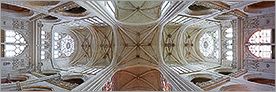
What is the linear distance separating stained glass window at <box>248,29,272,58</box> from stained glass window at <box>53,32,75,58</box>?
28.1ft

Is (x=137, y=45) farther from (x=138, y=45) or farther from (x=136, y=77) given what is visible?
(x=136, y=77)

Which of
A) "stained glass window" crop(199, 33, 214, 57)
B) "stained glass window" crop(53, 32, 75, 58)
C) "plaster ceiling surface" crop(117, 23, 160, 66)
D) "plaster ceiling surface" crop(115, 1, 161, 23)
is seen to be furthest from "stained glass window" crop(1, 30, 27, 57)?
"stained glass window" crop(199, 33, 214, 57)

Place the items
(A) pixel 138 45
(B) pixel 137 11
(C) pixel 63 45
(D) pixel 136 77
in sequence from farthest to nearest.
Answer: (D) pixel 136 77
(A) pixel 138 45
(B) pixel 137 11
(C) pixel 63 45

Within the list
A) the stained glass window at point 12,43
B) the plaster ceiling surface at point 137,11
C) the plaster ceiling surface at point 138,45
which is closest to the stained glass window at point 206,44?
the plaster ceiling surface at point 138,45

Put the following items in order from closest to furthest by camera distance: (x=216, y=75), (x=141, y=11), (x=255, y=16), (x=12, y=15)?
(x=12, y=15) < (x=255, y=16) < (x=216, y=75) < (x=141, y=11)

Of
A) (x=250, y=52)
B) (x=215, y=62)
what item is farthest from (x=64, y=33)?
A: (x=250, y=52)

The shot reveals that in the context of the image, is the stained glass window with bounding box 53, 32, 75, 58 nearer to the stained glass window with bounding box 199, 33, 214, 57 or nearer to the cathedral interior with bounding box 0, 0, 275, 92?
the cathedral interior with bounding box 0, 0, 275, 92

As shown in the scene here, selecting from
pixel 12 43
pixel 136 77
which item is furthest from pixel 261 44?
pixel 12 43

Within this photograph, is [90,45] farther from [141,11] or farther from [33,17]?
[33,17]

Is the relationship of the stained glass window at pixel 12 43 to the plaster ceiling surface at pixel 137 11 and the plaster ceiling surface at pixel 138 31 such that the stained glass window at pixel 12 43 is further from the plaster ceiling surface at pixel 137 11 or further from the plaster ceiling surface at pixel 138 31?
the plaster ceiling surface at pixel 137 11

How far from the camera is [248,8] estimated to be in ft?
36.5

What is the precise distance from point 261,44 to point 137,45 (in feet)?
25.6

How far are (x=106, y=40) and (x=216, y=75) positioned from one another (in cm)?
699

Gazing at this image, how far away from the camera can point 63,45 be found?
16.7m
